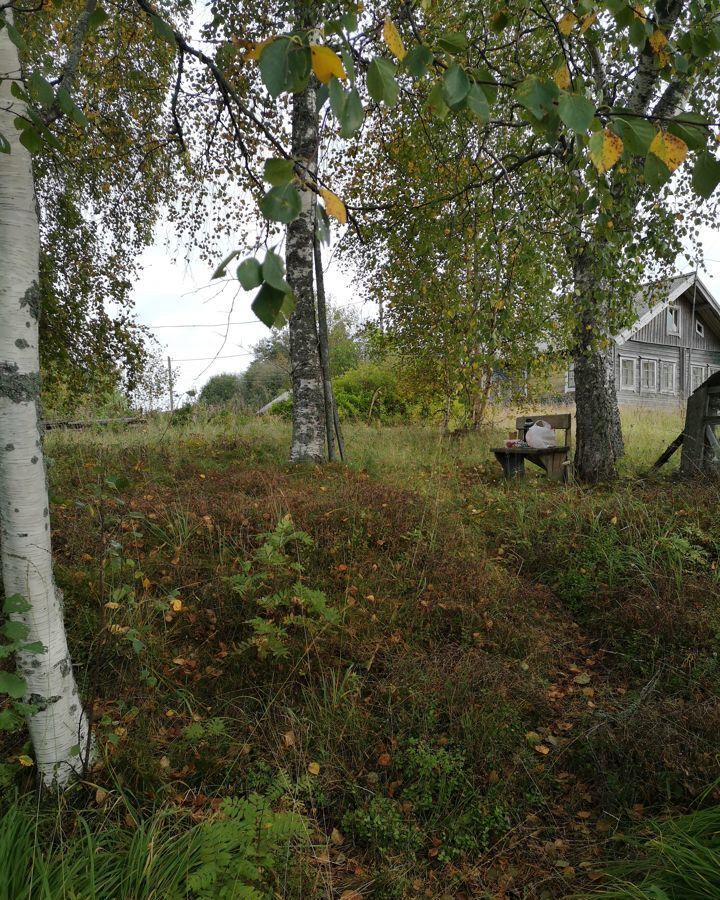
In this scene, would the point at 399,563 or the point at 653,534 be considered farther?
the point at 653,534

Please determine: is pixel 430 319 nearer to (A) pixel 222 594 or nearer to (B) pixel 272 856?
(A) pixel 222 594

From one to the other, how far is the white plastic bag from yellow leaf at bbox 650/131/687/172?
595cm

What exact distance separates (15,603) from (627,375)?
77.6ft

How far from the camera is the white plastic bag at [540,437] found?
696 cm

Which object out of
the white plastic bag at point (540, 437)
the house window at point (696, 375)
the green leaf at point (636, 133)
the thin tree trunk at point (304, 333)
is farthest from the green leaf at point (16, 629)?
the house window at point (696, 375)

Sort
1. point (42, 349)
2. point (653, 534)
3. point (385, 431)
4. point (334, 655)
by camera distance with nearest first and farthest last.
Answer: point (334, 655)
point (653, 534)
point (42, 349)
point (385, 431)

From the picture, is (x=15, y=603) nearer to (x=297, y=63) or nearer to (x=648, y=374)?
(x=297, y=63)

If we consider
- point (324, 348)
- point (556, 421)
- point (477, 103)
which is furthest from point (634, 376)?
point (477, 103)

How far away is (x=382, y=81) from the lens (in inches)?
43.3

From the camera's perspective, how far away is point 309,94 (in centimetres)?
636

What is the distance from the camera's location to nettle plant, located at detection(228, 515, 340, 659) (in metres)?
2.89

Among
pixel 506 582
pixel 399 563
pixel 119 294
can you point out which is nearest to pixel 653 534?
pixel 506 582

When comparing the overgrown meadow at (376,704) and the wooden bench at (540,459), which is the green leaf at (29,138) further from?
the wooden bench at (540,459)

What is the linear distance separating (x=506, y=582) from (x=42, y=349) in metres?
6.44
